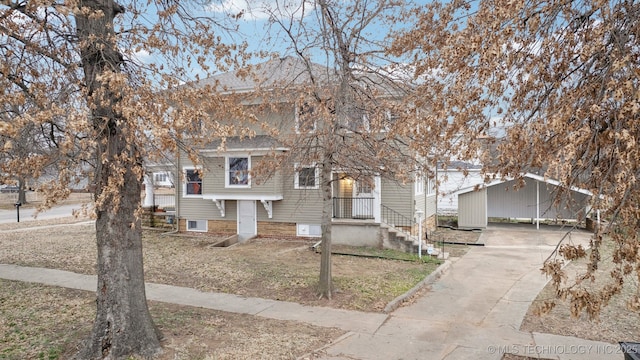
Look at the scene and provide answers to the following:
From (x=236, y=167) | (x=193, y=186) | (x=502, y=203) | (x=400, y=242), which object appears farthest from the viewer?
(x=502, y=203)

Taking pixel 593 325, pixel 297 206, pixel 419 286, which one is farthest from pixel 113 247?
pixel 297 206

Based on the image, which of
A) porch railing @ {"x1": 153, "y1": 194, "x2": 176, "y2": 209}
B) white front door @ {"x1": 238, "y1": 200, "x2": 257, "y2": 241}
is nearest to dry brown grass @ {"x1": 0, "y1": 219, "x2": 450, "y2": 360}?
white front door @ {"x1": 238, "y1": 200, "x2": 257, "y2": 241}

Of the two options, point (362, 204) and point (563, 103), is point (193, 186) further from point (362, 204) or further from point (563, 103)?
point (563, 103)

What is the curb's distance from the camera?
841 cm

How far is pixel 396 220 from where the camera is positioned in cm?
1645

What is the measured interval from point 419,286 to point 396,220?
6.57 metres

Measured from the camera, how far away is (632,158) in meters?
3.30

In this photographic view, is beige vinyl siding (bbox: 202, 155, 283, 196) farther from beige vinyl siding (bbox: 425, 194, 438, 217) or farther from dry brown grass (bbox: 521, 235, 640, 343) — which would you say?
dry brown grass (bbox: 521, 235, 640, 343)

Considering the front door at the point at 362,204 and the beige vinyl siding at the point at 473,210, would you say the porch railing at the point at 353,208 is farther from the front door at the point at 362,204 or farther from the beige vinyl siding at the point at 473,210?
the beige vinyl siding at the point at 473,210

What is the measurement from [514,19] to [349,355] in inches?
191

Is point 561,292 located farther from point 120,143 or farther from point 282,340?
point 120,143

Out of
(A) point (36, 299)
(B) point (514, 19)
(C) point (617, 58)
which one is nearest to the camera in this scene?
(C) point (617, 58)

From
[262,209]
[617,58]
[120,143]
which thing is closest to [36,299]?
[120,143]

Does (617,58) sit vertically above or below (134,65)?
below
